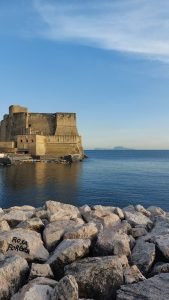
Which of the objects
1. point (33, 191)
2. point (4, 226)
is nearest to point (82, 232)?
point (4, 226)

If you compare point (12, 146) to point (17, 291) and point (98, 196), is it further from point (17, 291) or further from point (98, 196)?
point (17, 291)

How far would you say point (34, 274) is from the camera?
6.05 metres

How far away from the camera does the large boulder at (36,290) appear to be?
17.6 ft

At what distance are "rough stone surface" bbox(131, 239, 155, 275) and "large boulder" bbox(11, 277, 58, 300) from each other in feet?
6.01

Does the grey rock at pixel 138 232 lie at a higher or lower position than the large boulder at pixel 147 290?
higher

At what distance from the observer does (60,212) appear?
9492 millimetres

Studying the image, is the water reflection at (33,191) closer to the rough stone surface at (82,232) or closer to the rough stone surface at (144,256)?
the rough stone surface at (82,232)

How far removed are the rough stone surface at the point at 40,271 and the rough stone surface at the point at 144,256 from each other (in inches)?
66.5

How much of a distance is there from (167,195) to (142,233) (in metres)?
18.8

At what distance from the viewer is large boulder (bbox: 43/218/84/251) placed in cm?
765

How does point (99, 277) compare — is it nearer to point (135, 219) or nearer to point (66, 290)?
point (66, 290)

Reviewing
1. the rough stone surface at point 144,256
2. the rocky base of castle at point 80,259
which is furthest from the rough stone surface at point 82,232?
the rough stone surface at point 144,256

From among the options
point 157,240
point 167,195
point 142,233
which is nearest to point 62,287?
point 157,240

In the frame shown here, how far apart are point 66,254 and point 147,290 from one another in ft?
5.69
